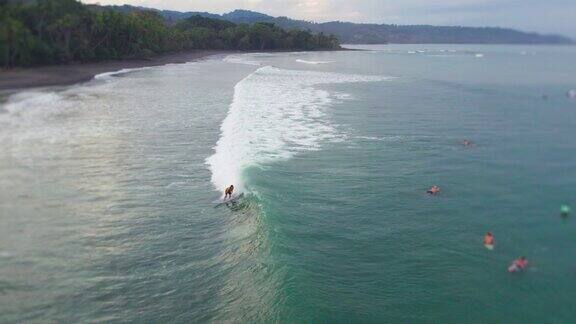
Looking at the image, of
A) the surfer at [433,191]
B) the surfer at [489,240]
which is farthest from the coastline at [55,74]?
A: the surfer at [489,240]

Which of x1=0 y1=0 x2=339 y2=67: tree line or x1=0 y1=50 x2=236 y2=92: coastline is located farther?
x1=0 y1=0 x2=339 y2=67: tree line

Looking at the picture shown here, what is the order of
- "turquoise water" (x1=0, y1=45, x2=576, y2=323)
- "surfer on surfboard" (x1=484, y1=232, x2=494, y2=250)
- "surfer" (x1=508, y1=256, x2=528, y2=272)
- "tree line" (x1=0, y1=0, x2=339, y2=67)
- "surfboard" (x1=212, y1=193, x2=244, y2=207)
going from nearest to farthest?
"turquoise water" (x1=0, y1=45, x2=576, y2=323), "surfer" (x1=508, y1=256, x2=528, y2=272), "surfer on surfboard" (x1=484, y1=232, x2=494, y2=250), "surfboard" (x1=212, y1=193, x2=244, y2=207), "tree line" (x1=0, y1=0, x2=339, y2=67)

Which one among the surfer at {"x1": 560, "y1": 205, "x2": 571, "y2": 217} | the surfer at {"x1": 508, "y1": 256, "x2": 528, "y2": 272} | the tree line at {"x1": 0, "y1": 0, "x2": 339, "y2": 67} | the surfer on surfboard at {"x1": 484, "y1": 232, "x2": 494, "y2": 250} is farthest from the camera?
the tree line at {"x1": 0, "y1": 0, "x2": 339, "y2": 67}

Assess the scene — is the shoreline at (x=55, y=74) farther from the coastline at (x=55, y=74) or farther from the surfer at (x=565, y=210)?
the surfer at (x=565, y=210)

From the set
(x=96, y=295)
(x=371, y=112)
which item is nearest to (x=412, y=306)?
(x=96, y=295)

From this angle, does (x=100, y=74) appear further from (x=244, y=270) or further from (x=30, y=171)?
(x=244, y=270)

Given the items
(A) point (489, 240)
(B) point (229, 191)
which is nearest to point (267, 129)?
(B) point (229, 191)

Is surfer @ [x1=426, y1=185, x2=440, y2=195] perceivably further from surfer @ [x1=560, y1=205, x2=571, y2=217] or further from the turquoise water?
surfer @ [x1=560, y1=205, x2=571, y2=217]

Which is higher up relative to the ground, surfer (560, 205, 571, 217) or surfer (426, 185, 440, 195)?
surfer (426, 185, 440, 195)

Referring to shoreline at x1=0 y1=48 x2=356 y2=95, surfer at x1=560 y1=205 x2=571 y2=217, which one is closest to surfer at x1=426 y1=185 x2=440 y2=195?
surfer at x1=560 y1=205 x2=571 y2=217
